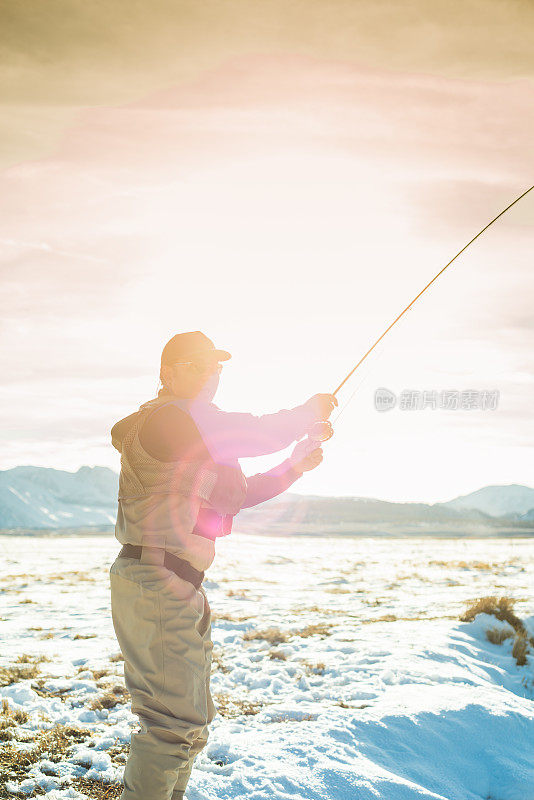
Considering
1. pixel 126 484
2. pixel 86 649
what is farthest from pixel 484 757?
pixel 86 649

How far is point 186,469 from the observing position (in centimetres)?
264

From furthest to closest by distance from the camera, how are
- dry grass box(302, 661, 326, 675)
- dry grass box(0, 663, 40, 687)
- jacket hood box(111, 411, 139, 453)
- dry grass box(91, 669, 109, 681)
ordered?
dry grass box(302, 661, 326, 675) < dry grass box(91, 669, 109, 681) < dry grass box(0, 663, 40, 687) < jacket hood box(111, 411, 139, 453)

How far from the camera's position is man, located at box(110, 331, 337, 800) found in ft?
8.57

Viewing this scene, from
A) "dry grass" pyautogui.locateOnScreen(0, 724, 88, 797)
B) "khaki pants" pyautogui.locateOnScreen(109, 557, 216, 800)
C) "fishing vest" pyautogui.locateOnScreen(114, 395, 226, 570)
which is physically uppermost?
"fishing vest" pyautogui.locateOnScreen(114, 395, 226, 570)

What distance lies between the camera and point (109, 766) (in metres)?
4.07

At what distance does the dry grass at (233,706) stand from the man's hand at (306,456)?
3.05 m

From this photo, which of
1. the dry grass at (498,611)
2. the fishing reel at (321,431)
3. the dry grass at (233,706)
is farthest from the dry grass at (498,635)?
the fishing reel at (321,431)

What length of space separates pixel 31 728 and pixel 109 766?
3.06ft

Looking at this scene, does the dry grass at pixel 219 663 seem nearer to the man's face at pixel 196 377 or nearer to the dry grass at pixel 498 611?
the dry grass at pixel 498 611

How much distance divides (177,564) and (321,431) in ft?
3.21

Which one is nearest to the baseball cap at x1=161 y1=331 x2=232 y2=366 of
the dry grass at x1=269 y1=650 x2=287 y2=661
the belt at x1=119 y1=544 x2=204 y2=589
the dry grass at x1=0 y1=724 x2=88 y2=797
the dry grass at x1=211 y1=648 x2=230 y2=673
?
the belt at x1=119 y1=544 x2=204 y2=589

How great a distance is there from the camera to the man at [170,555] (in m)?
2.61

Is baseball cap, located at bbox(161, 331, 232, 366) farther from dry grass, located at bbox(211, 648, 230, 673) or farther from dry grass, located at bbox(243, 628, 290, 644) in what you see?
dry grass, located at bbox(243, 628, 290, 644)

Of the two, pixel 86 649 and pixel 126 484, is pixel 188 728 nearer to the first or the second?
pixel 126 484
